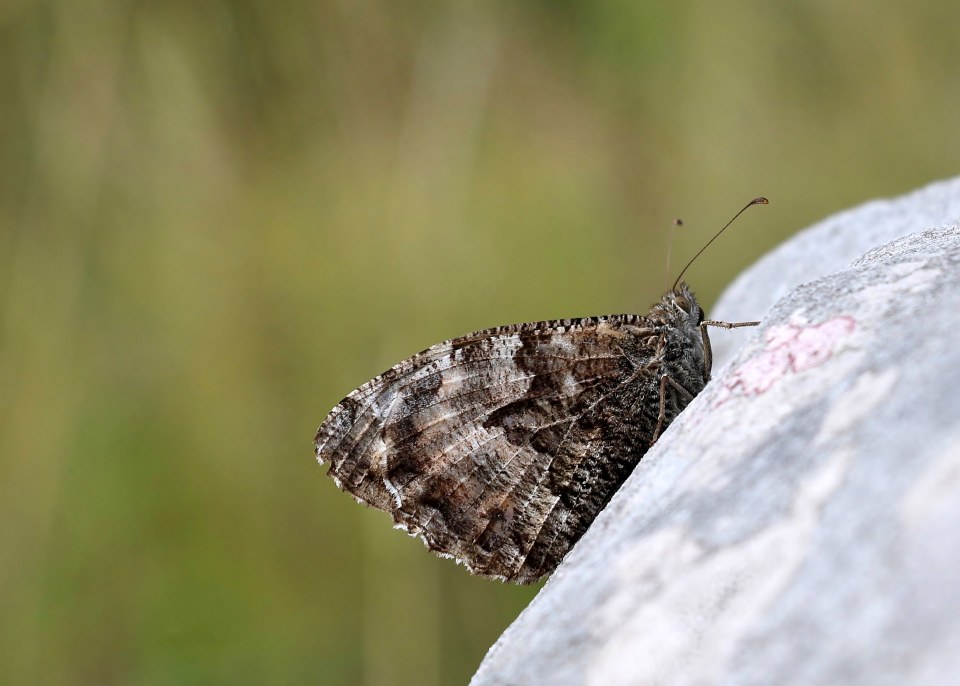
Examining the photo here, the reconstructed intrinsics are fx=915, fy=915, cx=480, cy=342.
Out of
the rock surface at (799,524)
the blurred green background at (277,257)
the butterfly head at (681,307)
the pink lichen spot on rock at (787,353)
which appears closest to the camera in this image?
the rock surface at (799,524)

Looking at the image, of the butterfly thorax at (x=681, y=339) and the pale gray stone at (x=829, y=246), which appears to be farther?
the pale gray stone at (x=829, y=246)

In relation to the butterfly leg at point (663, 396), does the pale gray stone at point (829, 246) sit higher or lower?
higher

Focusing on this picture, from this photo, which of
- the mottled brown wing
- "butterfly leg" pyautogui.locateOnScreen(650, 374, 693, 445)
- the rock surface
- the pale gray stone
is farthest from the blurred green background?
the rock surface

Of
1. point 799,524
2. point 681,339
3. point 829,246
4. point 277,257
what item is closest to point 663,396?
point 681,339

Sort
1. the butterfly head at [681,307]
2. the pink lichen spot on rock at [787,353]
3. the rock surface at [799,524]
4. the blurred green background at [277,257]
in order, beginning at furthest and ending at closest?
the blurred green background at [277,257], the butterfly head at [681,307], the pink lichen spot on rock at [787,353], the rock surface at [799,524]

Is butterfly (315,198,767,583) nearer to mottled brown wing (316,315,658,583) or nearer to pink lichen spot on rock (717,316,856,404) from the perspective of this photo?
mottled brown wing (316,315,658,583)

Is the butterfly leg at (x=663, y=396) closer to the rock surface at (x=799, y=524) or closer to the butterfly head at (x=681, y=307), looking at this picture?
the butterfly head at (x=681, y=307)

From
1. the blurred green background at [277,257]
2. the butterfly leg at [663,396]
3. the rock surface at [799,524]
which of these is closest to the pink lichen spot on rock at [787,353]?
the rock surface at [799,524]

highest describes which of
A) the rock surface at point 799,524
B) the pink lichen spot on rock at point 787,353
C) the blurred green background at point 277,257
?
the blurred green background at point 277,257
